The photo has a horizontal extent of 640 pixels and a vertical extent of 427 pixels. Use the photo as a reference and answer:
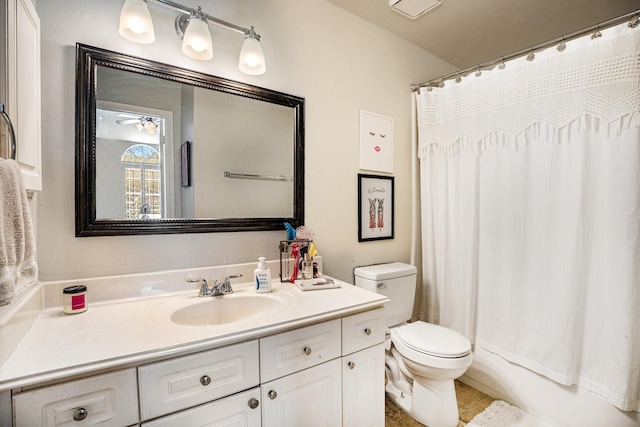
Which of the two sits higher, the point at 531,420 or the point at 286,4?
the point at 286,4

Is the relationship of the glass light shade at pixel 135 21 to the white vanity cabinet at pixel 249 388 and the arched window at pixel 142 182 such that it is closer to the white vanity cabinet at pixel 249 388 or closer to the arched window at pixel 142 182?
the arched window at pixel 142 182

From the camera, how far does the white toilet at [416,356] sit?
1.47m

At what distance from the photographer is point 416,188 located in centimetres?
228

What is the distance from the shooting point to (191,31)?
1.23m

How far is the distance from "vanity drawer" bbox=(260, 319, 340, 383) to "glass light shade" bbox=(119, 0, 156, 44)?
4.15ft

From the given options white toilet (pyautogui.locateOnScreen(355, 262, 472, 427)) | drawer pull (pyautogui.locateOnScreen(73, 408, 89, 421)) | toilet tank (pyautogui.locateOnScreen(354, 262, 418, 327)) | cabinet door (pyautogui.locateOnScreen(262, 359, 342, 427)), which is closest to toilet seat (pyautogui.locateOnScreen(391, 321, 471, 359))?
white toilet (pyautogui.locateOnScreen(355, 262, 472, 427))

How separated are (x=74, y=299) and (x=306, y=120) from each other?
136 centimetres

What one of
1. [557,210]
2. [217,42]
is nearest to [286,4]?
[217,42]

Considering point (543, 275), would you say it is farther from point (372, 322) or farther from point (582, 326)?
point (372, 322)

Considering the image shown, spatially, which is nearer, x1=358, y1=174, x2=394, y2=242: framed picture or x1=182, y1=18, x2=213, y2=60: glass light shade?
x1=182, y1=18, x2=213, y2=60: glass light shade

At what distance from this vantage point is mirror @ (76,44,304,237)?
1.16m

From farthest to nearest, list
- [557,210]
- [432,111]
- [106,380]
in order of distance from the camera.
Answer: [432,111]
[557,210]
[106,380]

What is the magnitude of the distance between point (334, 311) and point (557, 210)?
1343 mm

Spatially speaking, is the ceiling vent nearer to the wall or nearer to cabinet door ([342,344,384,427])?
the wall
